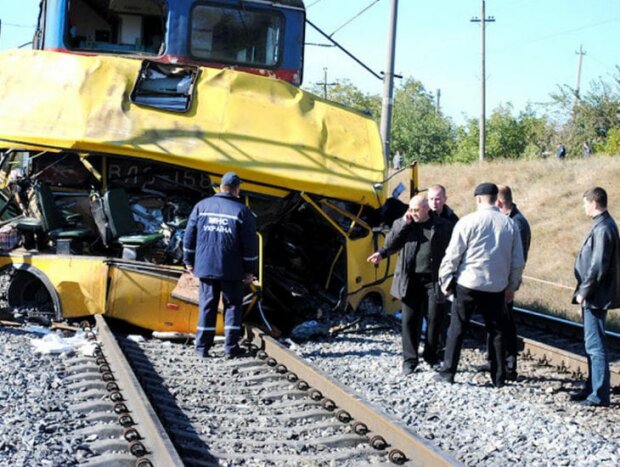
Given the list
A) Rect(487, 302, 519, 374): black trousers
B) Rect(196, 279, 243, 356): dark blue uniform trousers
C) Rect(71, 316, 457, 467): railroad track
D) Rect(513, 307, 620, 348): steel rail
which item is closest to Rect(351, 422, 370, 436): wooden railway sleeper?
Rect(71, 316, 457, 467): railroad track

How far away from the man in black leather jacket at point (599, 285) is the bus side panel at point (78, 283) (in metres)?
4.36

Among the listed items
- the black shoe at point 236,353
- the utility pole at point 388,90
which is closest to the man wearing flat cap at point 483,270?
the black shoe at point 236,353

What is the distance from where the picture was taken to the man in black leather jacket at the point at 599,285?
6.63m

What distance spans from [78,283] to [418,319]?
10.7ft

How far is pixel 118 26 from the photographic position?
412 inches

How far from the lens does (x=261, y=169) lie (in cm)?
843

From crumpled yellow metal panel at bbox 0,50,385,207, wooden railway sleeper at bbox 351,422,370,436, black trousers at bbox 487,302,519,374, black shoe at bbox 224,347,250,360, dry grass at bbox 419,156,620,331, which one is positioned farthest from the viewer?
dry grass at bbox 419,156,620,331

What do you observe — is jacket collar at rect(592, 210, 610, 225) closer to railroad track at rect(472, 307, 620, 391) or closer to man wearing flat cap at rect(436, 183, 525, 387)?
man wearing flat cap at rect(436, 183, 525, 387)

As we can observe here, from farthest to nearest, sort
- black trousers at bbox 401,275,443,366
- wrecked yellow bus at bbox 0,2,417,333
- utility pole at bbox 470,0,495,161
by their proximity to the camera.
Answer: utility pole at bbox 470,0,495,161, wrecked yellow bus at bbox 0,2,417,333, black trousers at bbox 401,275,443,366

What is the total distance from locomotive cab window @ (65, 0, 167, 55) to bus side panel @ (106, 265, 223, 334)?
10.5 ft

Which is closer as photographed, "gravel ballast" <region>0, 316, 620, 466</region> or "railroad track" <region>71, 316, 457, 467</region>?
"railroad track" <region>71, 316, 457, 467</region>

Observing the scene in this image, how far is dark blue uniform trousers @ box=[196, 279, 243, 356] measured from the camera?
7453 millimetres

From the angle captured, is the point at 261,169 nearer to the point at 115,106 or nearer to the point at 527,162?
the point at 115,106

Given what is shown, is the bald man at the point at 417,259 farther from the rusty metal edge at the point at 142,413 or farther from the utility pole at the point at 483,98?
the utility pole at the point at 483,98
